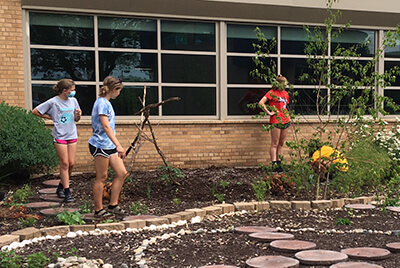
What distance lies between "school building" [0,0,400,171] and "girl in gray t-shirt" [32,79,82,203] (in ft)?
8.65

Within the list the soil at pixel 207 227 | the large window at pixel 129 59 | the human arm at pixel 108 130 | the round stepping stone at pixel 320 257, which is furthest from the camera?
the large window at pixel 129 59

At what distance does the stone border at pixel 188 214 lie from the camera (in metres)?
4.64

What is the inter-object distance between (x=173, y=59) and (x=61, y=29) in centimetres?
243

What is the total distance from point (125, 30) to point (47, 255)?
6688 mm

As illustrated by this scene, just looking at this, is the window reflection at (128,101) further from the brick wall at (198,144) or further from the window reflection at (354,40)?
the window reflection at (354,40)

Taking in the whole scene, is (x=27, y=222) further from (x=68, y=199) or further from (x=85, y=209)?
(x=68, y=199)

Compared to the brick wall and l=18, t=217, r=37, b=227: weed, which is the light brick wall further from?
l=18, t=217, r=37, b=227: weed

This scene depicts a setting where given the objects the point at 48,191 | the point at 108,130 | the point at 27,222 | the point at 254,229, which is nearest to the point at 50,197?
the point at 48,191

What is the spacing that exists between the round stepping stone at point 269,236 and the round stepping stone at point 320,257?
487 millimetres

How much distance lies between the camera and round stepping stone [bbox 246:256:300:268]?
3625mm

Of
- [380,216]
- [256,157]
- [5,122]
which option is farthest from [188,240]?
[256,157]

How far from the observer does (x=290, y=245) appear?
4.17 m

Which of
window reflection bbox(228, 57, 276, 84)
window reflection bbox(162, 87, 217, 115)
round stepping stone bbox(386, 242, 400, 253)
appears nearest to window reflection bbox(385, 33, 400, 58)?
window reflection bbox(228, 57, 276, 84)

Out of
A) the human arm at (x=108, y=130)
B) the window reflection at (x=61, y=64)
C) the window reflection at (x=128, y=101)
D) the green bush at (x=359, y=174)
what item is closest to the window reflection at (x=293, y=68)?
the green bush at (x=359, y=174)
